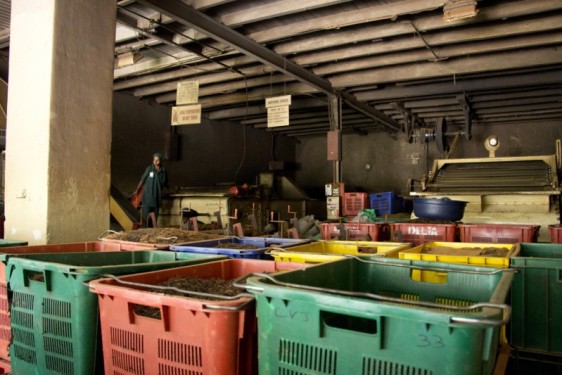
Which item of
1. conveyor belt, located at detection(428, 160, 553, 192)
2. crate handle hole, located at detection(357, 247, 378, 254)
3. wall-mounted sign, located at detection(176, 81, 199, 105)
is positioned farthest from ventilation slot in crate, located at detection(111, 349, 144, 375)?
conveyor belt, located at detection(428, 160, 553, 192)

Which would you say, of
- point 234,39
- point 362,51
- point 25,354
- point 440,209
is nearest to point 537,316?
point 440,209

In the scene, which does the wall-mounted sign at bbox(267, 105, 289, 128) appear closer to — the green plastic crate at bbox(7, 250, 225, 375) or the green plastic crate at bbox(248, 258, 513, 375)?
the green plastic crate at bbox(7, 250, 225, 375)

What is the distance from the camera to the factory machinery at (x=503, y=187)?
17.7 ft

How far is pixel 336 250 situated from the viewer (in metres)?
3.15

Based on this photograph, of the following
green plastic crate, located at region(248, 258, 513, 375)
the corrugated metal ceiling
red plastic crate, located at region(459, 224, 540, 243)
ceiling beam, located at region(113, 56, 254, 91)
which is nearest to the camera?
green plastic crate, located at region(248, 258, 513, 375)

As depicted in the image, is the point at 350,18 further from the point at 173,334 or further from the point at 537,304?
the point at 173,334

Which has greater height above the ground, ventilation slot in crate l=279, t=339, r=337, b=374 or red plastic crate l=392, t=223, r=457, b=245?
red plastic crate l=392, t=223, r=457, b=245

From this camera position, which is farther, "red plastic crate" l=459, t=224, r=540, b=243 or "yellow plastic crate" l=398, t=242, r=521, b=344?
"red plastic crate" l=459, t=224, r=540, b=243

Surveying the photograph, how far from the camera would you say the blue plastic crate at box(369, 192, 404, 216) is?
709 centimetres

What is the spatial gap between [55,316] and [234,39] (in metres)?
4.50

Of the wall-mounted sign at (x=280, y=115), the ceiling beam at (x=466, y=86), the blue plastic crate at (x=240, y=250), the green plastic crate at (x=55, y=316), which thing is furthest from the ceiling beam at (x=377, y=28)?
the green plastic crate at (x=55, y=316)

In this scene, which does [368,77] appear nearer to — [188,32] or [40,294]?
[188,32]

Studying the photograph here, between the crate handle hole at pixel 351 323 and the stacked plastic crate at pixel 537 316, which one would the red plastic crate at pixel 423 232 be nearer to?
the stacked plastic crate at pixel 537 316

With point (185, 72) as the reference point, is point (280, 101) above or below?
below
